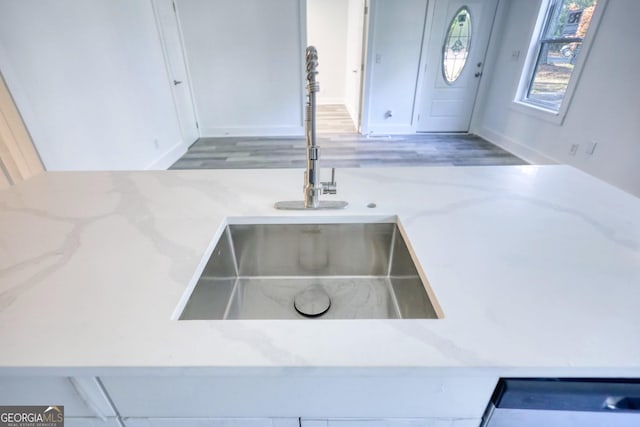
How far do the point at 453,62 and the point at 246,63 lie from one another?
318 cm

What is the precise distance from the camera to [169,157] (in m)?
3.64

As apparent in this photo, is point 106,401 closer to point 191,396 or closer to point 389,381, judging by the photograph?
point 191,396

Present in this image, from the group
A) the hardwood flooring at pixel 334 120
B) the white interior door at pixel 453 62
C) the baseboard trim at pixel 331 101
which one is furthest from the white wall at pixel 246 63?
the baseboard trim at pixel 331 101

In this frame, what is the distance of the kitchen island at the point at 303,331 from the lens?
43 centimetres

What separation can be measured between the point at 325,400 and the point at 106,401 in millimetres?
387

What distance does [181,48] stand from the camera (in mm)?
4086

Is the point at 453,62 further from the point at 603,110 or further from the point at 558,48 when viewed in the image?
the point at 603,110

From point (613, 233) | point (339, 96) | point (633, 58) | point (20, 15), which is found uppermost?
point (20, 15)

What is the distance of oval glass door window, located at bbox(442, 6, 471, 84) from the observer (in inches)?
164

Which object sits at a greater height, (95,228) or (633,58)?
(633,58)

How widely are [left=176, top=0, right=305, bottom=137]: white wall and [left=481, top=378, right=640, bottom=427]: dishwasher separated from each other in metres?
4.63

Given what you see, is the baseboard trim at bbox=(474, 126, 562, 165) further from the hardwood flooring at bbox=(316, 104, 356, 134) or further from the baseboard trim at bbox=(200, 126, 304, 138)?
the baseboard trim at bbox=(200, 126, 304, 138)

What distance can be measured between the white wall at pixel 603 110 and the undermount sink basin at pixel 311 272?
10.0 ft

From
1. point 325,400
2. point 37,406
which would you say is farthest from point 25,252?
point 325,400
